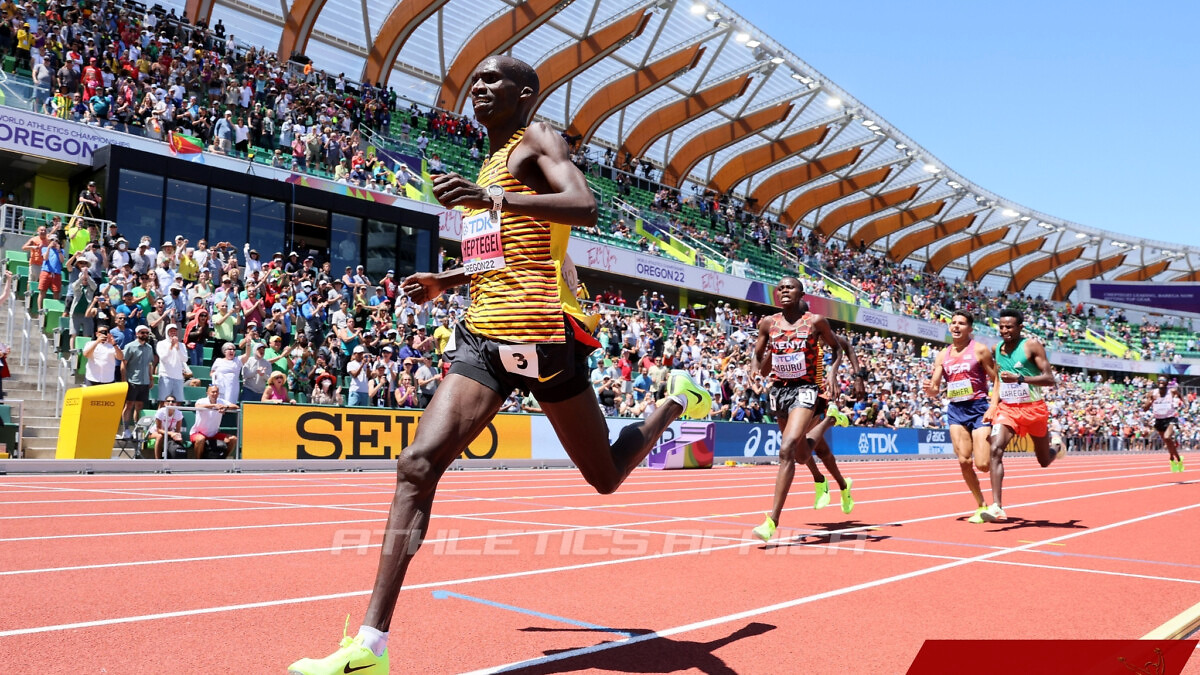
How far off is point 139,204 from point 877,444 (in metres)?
Result: 21.1

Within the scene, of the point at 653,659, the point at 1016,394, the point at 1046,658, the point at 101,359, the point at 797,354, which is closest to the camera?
the point at 1046,658

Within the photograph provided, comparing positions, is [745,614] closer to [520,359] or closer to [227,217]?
[520,359]

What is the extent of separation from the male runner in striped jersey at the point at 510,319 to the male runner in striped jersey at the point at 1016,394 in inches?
271

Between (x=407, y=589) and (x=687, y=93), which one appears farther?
(x=687, y=93)

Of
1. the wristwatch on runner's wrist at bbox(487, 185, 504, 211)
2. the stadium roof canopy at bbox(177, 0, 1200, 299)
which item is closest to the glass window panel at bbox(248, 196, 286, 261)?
the stadium roof canopy at bbox(177, 0, 1200, 299)

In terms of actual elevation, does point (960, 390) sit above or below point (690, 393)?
above

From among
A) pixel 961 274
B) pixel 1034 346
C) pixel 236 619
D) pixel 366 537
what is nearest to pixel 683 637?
pixel 236 619

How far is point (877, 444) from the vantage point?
29.1 m

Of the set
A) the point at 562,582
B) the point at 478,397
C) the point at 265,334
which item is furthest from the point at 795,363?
the point at 265,334

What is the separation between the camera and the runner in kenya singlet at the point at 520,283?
12.0 feet

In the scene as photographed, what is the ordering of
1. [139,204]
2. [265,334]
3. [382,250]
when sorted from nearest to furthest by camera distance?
[265,334]
[139,204]
[382,250]

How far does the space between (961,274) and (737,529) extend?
6975cm

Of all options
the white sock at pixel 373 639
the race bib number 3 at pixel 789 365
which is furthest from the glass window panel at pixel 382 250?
the white sock at pixel 373 639

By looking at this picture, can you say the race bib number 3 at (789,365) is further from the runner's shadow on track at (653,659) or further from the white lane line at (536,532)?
the runner's shadow on track at (653,659)
